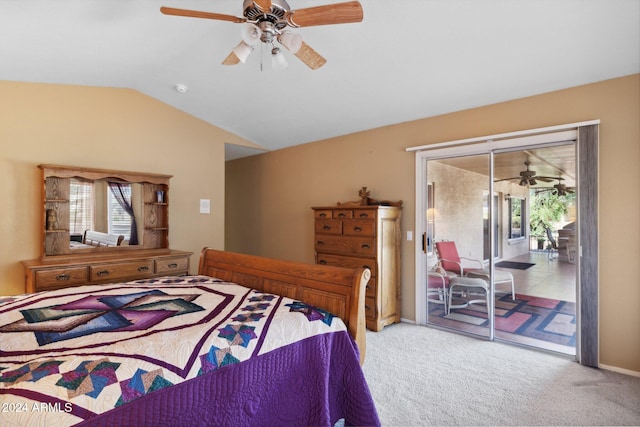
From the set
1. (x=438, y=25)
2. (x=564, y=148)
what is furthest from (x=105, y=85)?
(x=564, y=148)

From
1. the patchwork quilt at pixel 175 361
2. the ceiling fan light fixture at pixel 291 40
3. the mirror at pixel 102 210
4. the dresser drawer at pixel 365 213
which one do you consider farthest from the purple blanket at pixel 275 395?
the mirror at pixel 102 210

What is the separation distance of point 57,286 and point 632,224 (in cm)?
516

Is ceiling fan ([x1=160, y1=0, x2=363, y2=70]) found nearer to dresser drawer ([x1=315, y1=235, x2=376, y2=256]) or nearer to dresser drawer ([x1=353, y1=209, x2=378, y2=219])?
dresser drawer ([x1=353, y1=209, x2=378, y2=219])

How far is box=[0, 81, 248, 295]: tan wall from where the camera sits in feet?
11.0

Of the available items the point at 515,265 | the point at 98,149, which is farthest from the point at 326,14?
the point at 98,149

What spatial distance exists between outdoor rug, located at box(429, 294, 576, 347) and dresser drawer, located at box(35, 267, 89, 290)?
3942 mm

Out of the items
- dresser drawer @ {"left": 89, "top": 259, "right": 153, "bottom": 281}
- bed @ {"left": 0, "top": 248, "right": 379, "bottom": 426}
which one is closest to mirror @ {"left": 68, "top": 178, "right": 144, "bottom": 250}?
dresser drawer @ {"left": 89, "top": 259, "right": 153, "bottom": 281}

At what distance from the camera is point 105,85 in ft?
12.7

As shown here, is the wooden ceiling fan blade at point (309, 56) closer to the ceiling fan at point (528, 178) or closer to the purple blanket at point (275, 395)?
the purple blanket at point (275, 395)

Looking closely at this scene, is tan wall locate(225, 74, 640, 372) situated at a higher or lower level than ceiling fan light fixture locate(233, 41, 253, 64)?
lower

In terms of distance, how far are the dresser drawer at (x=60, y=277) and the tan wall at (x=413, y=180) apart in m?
2.95

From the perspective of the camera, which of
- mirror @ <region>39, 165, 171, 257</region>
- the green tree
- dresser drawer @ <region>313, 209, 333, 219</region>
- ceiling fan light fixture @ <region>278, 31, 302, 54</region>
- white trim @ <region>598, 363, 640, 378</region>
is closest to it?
ceiling fan light fixture @ <region>278, 31, 302, 54</region>

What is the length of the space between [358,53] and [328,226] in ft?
6.97

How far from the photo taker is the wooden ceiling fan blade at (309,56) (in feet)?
7.38
